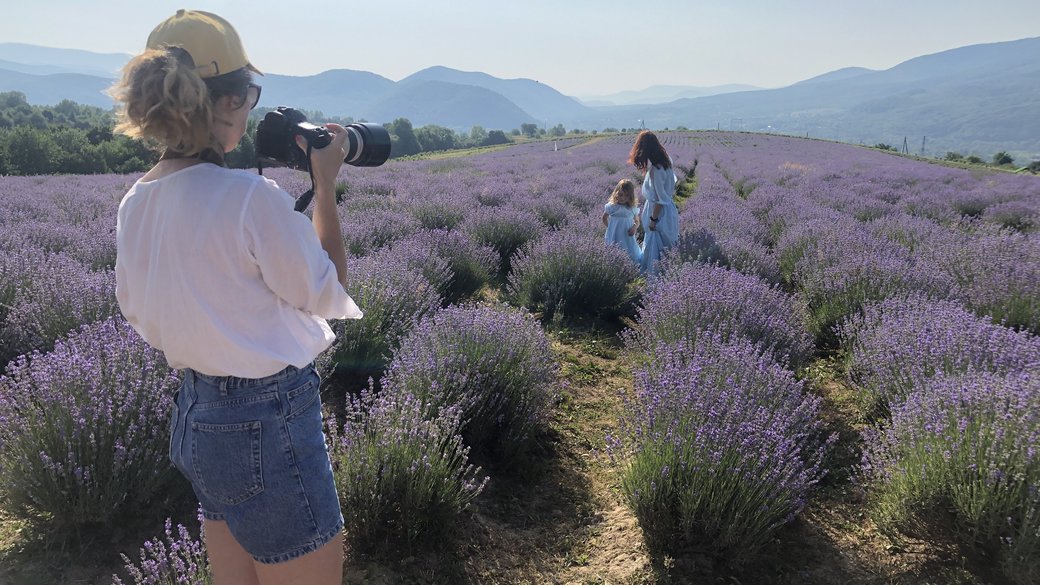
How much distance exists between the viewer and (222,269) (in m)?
1.07

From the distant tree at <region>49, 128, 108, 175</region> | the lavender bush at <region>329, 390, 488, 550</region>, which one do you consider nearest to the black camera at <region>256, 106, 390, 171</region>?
the lavender bush at <region>329, 390, 488, 550</region>

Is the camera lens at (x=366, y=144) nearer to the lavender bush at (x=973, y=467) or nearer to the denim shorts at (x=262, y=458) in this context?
the denim shorts at (x=262, y=458)

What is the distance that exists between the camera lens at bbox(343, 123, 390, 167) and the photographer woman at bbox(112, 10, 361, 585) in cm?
26

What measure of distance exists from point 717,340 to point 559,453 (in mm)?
1103

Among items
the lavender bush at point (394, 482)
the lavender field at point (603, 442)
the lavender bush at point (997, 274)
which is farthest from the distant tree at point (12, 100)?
the lavender bush at point (997, 274)

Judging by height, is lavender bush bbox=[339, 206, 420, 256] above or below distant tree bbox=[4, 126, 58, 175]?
below

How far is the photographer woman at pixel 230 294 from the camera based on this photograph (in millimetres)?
1040

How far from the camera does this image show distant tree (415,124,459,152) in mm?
64575

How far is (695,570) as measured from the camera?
2.21 meters

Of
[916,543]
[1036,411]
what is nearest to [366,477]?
[916,543]

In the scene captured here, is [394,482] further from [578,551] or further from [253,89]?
[253,89]

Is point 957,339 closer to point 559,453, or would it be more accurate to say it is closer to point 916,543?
point 916,543

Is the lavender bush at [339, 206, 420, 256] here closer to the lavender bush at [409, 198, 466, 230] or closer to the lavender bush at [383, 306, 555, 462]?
the lavender bush at [409, 198, 466, 230]

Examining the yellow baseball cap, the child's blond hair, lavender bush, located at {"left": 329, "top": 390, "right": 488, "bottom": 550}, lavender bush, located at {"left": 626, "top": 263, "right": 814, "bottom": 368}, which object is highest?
the yellow baseball cap
